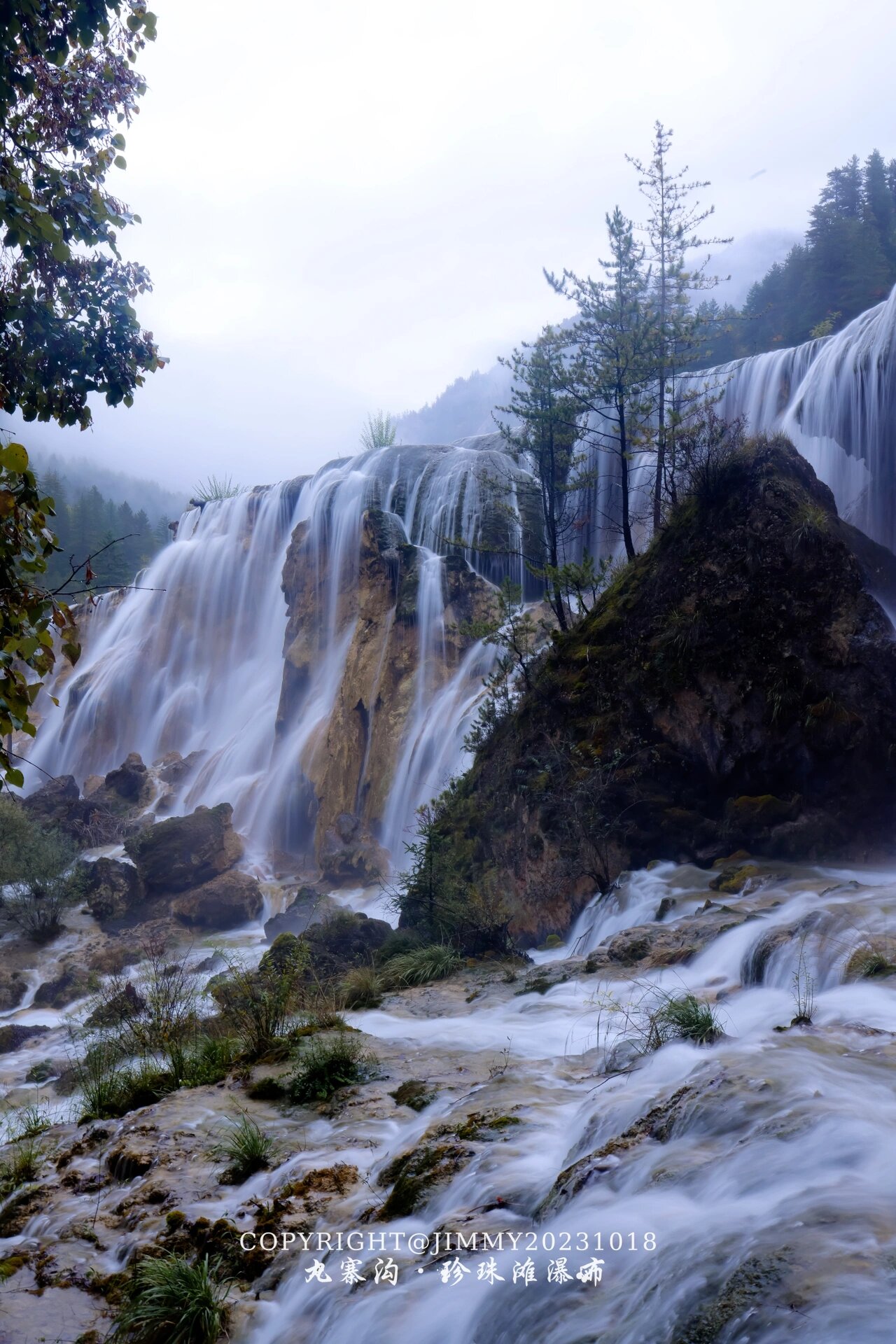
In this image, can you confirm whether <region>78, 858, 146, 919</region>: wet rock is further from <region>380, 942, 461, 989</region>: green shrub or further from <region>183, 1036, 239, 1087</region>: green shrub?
<region>183, 1036, 239, 1087</region>: green shrub

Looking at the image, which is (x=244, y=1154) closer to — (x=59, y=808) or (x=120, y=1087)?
(x=120, y=1087)

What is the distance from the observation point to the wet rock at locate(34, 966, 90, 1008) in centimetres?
1658

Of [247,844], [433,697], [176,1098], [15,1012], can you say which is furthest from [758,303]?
[176,1098]

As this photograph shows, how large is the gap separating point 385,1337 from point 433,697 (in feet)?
65.4

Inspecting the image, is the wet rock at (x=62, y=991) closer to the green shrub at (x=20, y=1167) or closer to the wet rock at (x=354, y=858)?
the wet rock at (x=354, y=858)

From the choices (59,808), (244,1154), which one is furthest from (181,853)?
(244,1154)

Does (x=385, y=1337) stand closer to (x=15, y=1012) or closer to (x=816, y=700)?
(x=816, y=700)

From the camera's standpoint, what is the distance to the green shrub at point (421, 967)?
401 inches

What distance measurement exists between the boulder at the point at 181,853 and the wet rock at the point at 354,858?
2760 mm

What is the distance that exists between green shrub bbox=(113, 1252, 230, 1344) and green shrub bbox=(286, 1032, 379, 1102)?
2.21 metres

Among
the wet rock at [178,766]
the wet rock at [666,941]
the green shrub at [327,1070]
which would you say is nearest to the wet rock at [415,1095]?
the green shrub at [327,1070]

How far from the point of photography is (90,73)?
5977 mm

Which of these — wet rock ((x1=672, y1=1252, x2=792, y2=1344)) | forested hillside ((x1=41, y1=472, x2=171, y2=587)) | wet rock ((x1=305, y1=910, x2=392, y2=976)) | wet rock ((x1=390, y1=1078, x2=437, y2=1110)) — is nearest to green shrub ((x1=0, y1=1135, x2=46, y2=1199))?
wet rock ((x1=390, y1=1078, x2=437, y2=1110))

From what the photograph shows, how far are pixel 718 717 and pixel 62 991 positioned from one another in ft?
44.5
